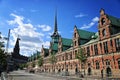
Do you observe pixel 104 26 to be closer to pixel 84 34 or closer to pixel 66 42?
pixel 84 34

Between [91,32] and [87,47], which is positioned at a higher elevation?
[91,32]

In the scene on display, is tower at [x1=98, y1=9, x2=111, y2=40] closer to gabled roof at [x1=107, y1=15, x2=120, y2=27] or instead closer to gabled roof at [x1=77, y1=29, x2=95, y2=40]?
gabled roof at [x1=107, y1=15, x2=120, y2=27]

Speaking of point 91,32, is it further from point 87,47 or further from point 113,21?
point 113,21

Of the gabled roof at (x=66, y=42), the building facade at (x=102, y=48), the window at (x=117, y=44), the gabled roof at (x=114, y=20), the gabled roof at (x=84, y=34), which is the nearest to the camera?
the window at (x=117, y=44)

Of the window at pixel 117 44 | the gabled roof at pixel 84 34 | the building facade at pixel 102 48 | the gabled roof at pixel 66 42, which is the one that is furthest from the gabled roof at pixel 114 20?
the gabled roof at pixel 66 42

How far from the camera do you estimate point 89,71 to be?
51812 mm

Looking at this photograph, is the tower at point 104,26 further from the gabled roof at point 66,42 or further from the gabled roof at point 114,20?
the gabled roof at point 66,42

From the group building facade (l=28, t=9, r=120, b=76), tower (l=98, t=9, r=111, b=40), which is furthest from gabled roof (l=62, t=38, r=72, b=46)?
tower (l=98, t=9, r=111, b=40)

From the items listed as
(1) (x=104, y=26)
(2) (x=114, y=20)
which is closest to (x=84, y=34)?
(2) (x=114, y=20)

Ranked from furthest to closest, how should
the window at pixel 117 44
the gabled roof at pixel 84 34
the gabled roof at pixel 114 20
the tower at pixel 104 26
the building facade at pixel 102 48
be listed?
the gabled roof at pixel 84 34
the gabled roof at pixel 114 20
the tower at pixel 104 26
the building facade at pixel 102 48
the window at pixel 117 44

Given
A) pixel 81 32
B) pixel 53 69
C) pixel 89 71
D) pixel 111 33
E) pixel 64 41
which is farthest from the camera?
pixel 53 69

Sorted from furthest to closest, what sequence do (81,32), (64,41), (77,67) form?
(64,41)
(81,32)
(77,67)

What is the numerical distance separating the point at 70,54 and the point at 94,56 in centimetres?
1780

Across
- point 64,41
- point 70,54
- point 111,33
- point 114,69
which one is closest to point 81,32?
point 70,54
